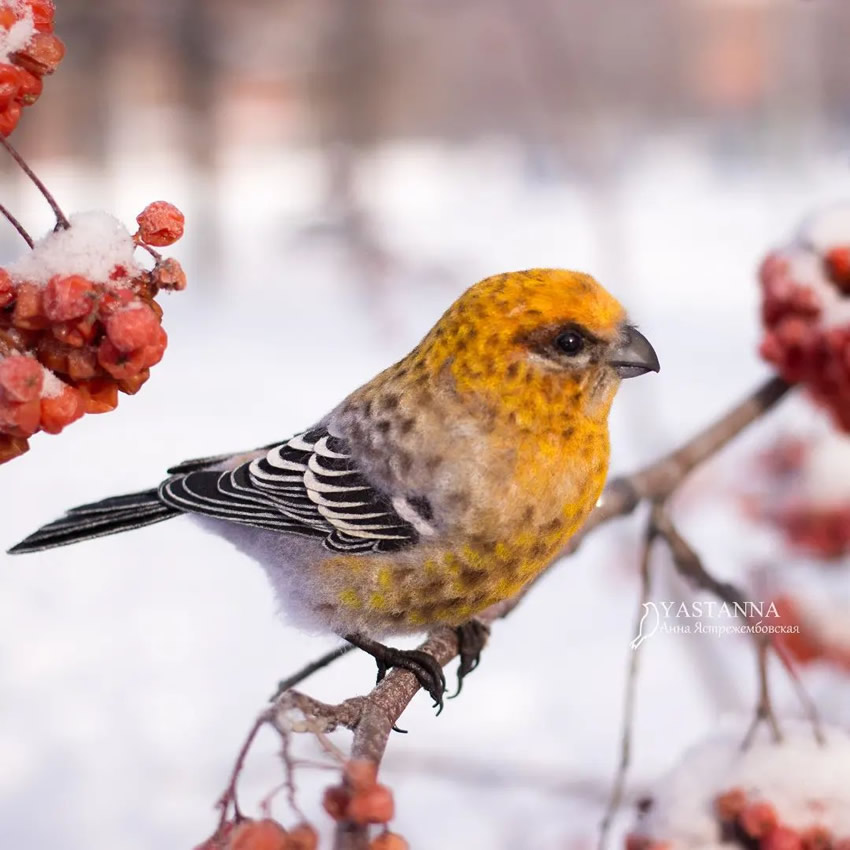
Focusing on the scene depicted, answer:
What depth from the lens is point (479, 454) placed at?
3.90ft

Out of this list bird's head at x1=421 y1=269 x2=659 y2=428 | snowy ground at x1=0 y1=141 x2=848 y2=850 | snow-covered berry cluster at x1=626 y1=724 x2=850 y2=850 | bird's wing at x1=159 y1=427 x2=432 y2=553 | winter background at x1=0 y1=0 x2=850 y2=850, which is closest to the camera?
bird's head at x1=421 y1=269 x2=659 y2=428

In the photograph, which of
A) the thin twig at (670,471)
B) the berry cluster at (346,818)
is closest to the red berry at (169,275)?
the berry cluster at (346,818)

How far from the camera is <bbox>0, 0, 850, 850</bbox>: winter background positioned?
2939 millimetres

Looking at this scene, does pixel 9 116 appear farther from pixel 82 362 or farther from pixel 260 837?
pixel 260 837

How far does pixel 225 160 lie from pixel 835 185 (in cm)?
460

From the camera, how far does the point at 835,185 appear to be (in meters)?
7.45

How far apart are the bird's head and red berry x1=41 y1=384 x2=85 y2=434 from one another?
0.44 meters

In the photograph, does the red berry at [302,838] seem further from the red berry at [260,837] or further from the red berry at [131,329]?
the red berry at [131,329]

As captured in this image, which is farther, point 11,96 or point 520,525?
point 520,525

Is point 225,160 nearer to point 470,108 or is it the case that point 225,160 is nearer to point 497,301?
point 470,108

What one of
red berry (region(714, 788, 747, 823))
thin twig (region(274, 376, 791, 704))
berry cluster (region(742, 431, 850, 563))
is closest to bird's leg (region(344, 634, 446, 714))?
thin twig (region(274, 376, 791, 704))

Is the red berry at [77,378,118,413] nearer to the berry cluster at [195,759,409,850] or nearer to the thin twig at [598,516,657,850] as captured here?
the berry cluster at [195,759,409,850]

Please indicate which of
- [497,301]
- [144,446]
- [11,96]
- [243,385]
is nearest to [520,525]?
[497,301]

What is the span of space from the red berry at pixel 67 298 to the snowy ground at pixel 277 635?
507mm
